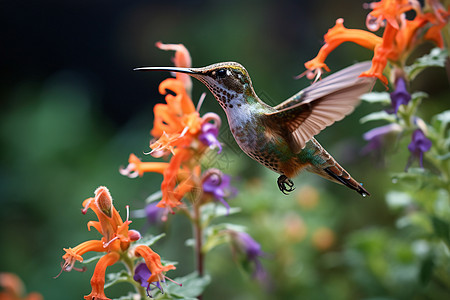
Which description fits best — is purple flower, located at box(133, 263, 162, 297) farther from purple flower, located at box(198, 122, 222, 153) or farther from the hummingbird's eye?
the hummingbird's eye

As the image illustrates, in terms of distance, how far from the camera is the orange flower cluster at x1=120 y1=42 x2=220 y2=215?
50.9 inches

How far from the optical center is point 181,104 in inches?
57.3

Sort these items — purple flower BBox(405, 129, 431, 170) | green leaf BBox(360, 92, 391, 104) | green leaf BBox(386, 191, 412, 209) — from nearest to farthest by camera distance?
purple flower BBox(405, 129, 431, 170) < green leaf BBox(360, 92, 391, 104) < green leaf BBox(386, 191, 412, 209)

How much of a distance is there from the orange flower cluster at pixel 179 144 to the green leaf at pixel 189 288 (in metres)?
0.20

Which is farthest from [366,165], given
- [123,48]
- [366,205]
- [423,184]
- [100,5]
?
[100,5]

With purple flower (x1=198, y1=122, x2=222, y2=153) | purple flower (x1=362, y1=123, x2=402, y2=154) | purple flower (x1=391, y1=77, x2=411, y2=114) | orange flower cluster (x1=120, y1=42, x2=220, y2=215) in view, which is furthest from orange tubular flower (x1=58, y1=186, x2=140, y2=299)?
purple flower (x1=362, y1=123, x2=402, y2=154)

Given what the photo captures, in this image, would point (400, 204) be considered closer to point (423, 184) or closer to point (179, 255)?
point (423, 184)

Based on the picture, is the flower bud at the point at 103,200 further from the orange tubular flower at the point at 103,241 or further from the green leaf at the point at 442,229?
the green leaf at the point at 442,229

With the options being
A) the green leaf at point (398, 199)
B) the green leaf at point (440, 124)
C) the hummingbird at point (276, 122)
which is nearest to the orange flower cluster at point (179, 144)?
the hummingbird at point (276, 122)

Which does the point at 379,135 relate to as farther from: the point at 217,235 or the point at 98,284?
the point at 98,284

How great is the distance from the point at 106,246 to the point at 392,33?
0.93 meters

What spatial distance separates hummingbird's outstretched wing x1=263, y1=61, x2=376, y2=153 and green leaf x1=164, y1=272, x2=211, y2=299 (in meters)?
0.43

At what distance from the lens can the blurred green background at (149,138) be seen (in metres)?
2.44

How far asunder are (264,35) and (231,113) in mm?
3569
